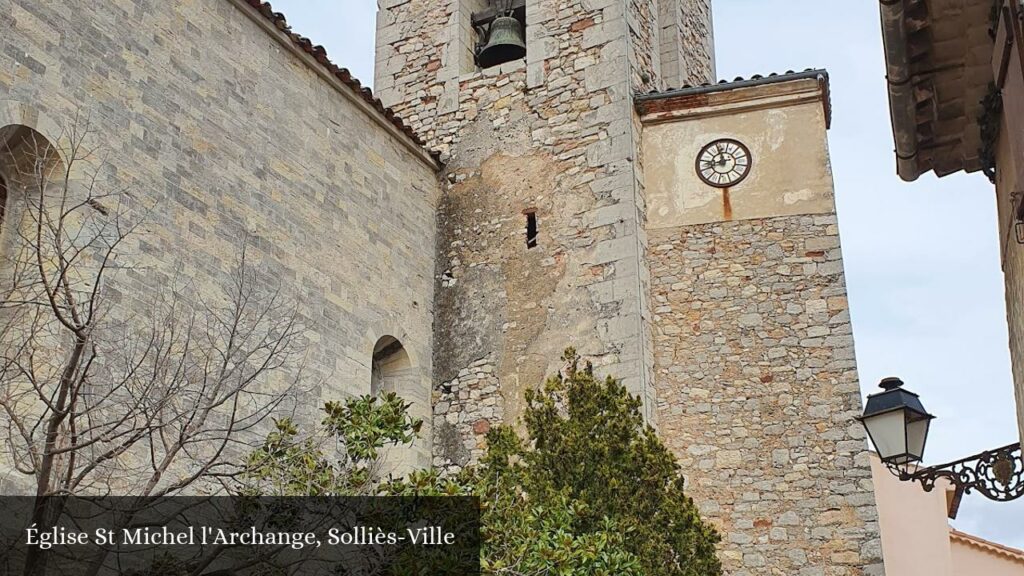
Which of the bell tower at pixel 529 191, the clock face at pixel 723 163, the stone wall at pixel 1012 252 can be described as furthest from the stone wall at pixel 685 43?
the stone wall at pixel 1012 252

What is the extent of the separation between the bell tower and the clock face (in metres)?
0.66

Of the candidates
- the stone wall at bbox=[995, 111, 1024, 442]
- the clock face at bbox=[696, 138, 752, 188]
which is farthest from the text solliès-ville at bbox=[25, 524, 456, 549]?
the clock face at bbox=[696, 138, 752, 188]

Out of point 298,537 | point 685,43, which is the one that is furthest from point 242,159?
point 685,43

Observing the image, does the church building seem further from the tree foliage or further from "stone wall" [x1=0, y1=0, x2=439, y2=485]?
the tree foliage

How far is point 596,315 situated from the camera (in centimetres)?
1063

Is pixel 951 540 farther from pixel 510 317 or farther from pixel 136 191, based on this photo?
pixel 136 191

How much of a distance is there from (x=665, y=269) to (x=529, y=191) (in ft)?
Result: 5.19

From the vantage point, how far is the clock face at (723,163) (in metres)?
11.2

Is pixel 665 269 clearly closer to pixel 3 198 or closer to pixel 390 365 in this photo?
pixel 390 365

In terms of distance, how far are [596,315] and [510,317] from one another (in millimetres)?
909

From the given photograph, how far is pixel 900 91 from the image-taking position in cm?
539

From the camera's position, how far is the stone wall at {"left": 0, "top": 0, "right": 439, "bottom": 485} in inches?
314

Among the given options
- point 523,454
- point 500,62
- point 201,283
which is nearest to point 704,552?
point 523,454

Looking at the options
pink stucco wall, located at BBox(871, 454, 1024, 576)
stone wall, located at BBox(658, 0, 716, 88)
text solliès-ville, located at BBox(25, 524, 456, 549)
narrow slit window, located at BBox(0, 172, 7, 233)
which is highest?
stone wall, located at BBox(658, 0, 716, 88)
